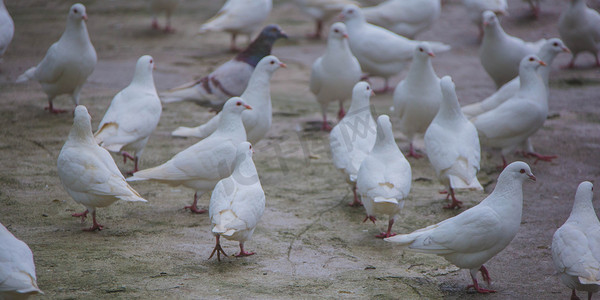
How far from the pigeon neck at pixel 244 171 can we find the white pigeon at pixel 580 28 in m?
6.54

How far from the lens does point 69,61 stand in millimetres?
6926

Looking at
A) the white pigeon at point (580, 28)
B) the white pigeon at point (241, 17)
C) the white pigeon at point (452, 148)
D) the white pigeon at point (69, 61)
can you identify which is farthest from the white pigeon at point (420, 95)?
the white pigeon at point (241, 17)

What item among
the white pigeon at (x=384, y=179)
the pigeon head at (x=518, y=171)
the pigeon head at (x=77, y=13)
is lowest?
the white pigeon at (x=384, y=179)

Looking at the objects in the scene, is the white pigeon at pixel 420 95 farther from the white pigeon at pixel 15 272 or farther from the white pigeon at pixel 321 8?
the white pigeon at pixel 321 8

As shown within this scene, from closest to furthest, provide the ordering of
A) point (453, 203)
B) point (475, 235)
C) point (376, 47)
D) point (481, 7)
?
1. point (475, 235)
2. point (453, 203)
3. point (376, 47)
4. point (481, 7)

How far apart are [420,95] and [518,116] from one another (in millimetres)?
989

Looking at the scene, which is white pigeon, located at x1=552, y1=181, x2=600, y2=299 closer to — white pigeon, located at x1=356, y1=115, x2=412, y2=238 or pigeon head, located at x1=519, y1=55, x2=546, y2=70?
white pigeon, located at x1=356, y1=115, x2=412, y2=238

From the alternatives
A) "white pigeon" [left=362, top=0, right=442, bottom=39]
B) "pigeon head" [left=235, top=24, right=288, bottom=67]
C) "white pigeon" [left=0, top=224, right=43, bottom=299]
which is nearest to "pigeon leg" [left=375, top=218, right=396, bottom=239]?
"white pigeon" [left=0, top=224, right=43, bottom=299]

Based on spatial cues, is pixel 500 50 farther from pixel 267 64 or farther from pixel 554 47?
pixel 267 64

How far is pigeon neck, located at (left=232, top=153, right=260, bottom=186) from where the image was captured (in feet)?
14.6

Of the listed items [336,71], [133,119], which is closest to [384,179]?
[133,119]

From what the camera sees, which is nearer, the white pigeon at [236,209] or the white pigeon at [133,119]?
the white pigeon at [236,209]

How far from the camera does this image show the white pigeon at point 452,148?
16.3 feet

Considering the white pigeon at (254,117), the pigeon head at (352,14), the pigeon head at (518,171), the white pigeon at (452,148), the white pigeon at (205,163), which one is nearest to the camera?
the pigeon head at (518,171)
